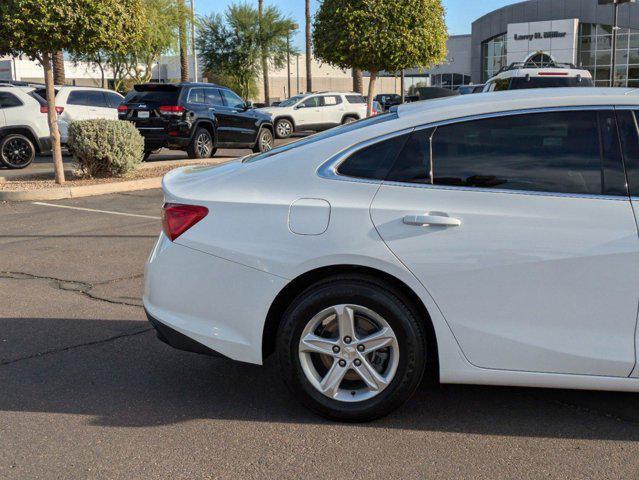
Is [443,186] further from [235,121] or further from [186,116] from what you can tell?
Result: [235,121]

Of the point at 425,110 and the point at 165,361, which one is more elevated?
the point at 425,110

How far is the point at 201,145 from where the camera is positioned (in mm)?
17672

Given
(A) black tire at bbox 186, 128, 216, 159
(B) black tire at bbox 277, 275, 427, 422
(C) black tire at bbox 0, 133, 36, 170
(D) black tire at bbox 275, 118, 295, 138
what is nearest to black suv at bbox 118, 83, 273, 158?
(A) black tire at bbox 186, 128, 216, 159

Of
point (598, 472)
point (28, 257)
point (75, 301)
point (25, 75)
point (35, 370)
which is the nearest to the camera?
point (598, 472)

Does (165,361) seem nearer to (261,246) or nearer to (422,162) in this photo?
(261,246)

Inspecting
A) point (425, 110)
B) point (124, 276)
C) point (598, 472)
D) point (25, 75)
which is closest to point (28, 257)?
point (124, 276)

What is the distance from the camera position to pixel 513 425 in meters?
3.93

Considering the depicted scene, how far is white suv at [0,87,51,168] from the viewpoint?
15.8 meters

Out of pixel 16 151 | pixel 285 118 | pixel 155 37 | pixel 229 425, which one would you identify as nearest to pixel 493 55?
pixel 155 37

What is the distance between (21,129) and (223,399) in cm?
1347

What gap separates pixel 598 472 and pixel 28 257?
6.16 m

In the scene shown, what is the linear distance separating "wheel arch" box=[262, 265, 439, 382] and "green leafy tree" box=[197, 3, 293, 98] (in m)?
42.0

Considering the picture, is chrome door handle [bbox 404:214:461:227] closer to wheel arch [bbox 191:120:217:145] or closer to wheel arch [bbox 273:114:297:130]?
wheel arch [bbox 191:120:217:145]

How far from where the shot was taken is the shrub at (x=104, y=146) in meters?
13.4
